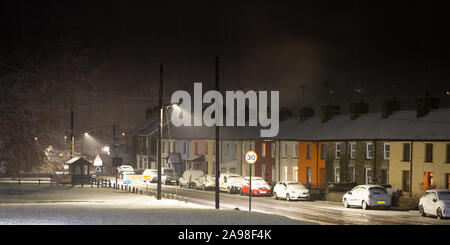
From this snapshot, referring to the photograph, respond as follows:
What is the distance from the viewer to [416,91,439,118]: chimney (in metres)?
55.7

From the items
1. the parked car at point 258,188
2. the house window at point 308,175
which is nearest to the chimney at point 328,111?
the house window at point 308,175

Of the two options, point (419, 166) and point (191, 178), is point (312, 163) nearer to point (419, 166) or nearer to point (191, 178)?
point (191, 178)

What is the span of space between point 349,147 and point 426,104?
27.4 ft

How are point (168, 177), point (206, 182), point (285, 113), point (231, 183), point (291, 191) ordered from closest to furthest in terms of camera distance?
point (291, 191), point (231, 183), point (206, 182), point (168, 177), point (285, 113)

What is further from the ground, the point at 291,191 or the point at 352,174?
the point at 352,174

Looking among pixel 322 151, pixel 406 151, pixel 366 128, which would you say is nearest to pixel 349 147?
pixel 366 128

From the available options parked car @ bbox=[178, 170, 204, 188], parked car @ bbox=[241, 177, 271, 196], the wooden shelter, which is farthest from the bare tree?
parked car @ bbox=[178, 170, 204, 188]

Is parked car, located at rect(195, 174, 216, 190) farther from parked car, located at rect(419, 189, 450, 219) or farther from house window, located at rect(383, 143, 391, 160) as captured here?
parked car, located at rect(419, 189, 450, 219)

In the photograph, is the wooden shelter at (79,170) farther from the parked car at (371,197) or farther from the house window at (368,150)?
the parked car at (371,197)

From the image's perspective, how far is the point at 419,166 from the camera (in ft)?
169

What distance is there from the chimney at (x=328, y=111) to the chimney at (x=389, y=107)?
9.45 m

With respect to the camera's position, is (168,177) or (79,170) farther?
(168,177)
